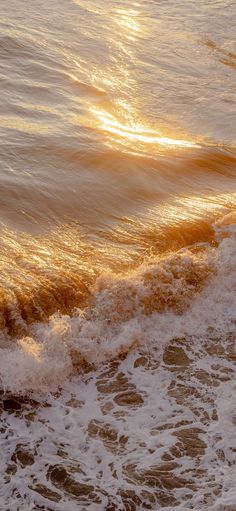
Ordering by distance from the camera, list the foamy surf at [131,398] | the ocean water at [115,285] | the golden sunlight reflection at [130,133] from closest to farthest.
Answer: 1. the foamy surf at [131,398]
2. the ocean water at [115,285]
3. the golden sunlight reflection at [130,133]

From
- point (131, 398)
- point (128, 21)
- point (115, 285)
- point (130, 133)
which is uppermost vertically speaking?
point (128, 21)

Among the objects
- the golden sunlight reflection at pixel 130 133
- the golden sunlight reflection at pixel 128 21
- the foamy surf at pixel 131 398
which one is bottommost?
the foamy surf at pixel 131 398

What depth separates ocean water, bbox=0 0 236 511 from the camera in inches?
205

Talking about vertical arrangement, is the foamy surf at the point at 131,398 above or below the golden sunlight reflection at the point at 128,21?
below

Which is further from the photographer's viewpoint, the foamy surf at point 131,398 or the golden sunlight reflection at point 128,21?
the golden sunlight reflection at point 128,21

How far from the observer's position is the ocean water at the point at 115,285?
5.21 m

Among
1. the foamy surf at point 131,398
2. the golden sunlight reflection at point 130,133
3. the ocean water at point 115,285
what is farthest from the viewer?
the golden sunlight reflection at point 130,133

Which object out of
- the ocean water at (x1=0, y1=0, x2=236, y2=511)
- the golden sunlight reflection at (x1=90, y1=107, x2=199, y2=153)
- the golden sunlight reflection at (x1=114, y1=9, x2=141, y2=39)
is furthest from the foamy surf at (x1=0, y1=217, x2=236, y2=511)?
the golden sunlight reflection at (x1=114, y1=9, x2=141, y2=39)

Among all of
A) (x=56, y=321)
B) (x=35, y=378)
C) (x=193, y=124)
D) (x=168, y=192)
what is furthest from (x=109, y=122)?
(x=35, y=378)

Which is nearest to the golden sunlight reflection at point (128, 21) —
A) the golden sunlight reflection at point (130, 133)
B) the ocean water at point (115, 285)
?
the ocean water at point (115, 285)

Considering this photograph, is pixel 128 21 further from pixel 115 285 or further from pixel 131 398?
pixel 131 398

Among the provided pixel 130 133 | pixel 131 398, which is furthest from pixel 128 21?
pixel 131 398

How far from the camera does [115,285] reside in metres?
6.85

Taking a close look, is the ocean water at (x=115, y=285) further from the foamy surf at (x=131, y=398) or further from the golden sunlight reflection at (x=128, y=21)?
the golden sunlight reflection at (x=128, y=21)
